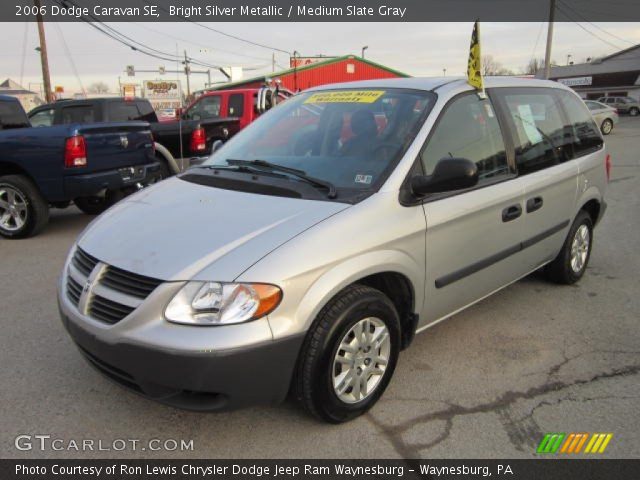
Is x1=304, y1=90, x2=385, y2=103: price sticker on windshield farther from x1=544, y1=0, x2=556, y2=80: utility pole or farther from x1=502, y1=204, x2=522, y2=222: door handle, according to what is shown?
x1=544, y1=0, x2=556, y2=80: utility pole

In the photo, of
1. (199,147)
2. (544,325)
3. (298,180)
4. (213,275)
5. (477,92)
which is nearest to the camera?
(213,275)

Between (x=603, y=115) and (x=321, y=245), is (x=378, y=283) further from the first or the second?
(x=603, y=115)

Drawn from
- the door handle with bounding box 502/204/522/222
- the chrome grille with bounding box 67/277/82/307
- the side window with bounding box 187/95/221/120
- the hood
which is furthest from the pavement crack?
the side window with bounding box 187/95/221/120

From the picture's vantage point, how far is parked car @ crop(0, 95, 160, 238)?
648 cm

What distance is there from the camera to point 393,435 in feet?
8.86

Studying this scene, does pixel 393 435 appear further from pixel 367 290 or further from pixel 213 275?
pixel 213 275

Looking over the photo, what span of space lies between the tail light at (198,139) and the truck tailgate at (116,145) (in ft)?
6.31

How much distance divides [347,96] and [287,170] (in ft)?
2.68

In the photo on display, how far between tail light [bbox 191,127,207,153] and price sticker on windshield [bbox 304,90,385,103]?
19.7ft

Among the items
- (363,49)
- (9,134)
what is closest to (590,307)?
(9,134)

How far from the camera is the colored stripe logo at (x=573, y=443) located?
260 centimetres

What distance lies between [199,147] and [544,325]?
23.5 ft

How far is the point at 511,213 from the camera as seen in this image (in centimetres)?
355
